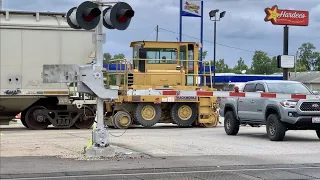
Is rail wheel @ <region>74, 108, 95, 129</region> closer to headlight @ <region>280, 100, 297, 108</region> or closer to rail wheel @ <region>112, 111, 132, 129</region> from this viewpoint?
rail wheel @ <region>112, 111, 132, 129</region>

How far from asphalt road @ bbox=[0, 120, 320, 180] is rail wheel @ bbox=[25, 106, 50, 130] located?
3411 mm

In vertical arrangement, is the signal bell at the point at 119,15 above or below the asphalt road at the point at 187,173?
above

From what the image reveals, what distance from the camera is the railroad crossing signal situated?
1095 centimetres

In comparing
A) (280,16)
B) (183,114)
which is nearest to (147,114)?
(183,114)

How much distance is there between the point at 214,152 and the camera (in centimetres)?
1260

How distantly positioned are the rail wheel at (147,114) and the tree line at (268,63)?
9426 cm

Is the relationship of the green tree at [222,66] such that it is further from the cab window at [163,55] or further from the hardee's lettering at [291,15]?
the cab window at [163,55]

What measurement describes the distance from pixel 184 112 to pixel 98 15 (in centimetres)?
1081

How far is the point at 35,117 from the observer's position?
1942cm

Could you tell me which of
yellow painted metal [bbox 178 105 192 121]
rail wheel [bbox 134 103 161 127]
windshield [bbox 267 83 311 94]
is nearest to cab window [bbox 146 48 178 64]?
rail wheel [bbox 134 103 161 127]

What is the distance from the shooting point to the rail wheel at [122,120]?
20.4 meters

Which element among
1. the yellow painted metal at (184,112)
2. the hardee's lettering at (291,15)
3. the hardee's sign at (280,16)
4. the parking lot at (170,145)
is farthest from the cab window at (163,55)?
the hardee's lettering at (291,15)

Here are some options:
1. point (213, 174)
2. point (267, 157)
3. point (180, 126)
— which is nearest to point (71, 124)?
point (180, 126)

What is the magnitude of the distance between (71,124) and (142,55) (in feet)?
13.6
